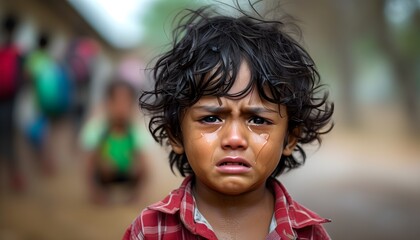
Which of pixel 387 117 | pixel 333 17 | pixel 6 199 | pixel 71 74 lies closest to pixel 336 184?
pixel 387 117

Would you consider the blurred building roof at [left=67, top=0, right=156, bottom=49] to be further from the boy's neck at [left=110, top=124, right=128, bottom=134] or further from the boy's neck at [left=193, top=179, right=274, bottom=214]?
the boy's neck at [left=193, top=179, right=274, bottom=214]

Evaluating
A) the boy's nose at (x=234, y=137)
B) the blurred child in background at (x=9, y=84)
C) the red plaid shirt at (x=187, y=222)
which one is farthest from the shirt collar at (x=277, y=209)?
the blurred child in background at (x=9, y=84)

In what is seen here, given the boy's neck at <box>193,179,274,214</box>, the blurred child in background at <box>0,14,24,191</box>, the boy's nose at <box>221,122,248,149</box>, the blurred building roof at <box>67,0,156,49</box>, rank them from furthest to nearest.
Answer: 1. the blurred child in background at <box>0,14,24,191</box>
2. the blurred building roof at <box>67,0,156,49</box>
3. the boy's neck at <box>193,179,274,214</box>
4. the boy's nose at <box>221,122,248,149</box>

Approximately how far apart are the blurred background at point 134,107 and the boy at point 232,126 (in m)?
2.99

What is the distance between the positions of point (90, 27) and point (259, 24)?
3218 mm

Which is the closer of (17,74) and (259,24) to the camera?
(259,24)

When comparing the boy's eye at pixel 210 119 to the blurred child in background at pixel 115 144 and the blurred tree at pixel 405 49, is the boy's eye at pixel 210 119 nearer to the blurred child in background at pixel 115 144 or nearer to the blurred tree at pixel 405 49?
the blurred child in background at pixel 115 144

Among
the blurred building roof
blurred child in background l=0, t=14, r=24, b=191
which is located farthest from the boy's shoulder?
blurred child in background l=0, t=14, r=24, b=191

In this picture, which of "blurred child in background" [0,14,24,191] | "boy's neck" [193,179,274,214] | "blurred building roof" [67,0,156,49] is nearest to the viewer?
"boy's neck" [193,179,274,214]

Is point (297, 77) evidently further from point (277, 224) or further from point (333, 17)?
Answer: point (333, 17)

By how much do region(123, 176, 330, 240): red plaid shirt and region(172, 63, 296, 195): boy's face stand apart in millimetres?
105

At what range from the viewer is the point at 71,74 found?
16.8 feet

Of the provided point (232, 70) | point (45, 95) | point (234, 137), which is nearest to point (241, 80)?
point (232, 70)

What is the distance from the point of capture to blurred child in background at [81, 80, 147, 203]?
508 cm
